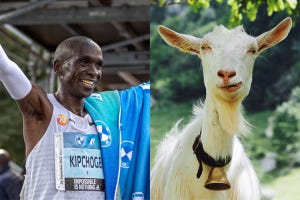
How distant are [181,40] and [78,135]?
0.52 m

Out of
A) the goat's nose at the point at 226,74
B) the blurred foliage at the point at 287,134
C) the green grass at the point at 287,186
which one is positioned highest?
the goat's nose at the point at 226,74

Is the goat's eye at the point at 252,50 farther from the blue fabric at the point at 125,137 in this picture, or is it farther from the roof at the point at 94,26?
the roof at the point at 94,26

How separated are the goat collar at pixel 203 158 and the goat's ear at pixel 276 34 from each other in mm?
403

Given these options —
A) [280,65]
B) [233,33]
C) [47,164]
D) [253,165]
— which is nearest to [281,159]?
[253,165]

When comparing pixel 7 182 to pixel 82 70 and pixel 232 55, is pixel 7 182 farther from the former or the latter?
pixel 232 55

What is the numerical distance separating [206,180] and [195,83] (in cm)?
36

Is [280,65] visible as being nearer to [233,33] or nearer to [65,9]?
[233,33]

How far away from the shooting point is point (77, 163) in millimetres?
2209

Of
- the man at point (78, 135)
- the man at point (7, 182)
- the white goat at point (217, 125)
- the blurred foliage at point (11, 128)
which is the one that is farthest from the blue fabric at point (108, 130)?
the blurred foliage at point (11, 128)

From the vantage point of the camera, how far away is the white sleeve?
2.09m

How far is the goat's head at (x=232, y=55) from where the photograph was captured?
2375 mm

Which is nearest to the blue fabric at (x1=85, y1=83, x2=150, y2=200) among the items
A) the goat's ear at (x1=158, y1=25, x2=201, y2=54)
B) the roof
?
the goat's ear at (x1=158, y1=25, x2=201, y2=54)

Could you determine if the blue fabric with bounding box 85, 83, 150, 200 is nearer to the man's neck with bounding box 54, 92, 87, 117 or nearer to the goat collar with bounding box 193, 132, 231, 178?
the man's neck with bounding box 54, 92, 87, 117

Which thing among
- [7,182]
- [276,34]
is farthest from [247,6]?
[7,182]
